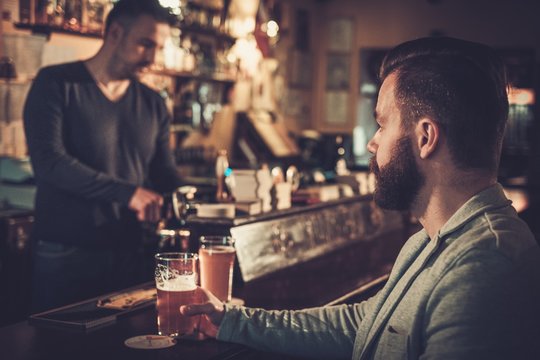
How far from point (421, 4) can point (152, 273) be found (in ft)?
26.7

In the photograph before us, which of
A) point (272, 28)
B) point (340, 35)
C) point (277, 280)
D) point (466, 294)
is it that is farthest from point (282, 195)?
point (340, 35)

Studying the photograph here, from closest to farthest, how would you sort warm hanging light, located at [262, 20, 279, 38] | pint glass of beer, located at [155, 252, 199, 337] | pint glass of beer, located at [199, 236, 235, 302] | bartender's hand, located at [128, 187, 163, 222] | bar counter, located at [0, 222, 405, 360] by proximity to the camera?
bar counter, located at [0, 222, 405, 360] → pint glass of beer, located at [155, 252, 199, 337] → pint glass of beer, located at [199, 236, 235, 302] → bartender's hand, located at [128, 187, 163, 222] → warm hanging light, located at [262, 20, 279, 38]

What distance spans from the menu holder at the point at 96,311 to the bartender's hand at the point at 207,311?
0.95 ft

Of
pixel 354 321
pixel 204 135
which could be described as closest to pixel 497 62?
pixel 354 321

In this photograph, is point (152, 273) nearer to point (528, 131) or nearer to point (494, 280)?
point (494, 280)

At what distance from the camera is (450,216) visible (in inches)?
62.2

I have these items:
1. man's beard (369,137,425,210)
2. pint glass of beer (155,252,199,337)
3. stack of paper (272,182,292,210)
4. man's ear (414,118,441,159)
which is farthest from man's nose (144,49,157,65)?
man's ear (414,118,441,159)

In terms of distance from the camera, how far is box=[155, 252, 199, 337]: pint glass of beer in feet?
6.10

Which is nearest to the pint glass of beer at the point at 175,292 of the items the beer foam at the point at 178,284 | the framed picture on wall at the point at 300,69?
the beer foam at the point at 178,284

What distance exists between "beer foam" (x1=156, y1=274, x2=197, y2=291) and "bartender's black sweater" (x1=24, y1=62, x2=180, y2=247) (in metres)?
1.22

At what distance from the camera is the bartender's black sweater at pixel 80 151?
304 centimetres

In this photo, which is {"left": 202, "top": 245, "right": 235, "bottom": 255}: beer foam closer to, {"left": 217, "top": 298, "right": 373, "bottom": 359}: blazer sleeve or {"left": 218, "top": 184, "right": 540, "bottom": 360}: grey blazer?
{"left": 217, "top": 298, "right": 373, "bottom": 359}: blazer sleeve

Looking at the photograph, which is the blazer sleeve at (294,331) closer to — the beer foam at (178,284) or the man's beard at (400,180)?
the beer foam at (178,284)

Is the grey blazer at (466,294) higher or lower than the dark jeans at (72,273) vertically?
higher
